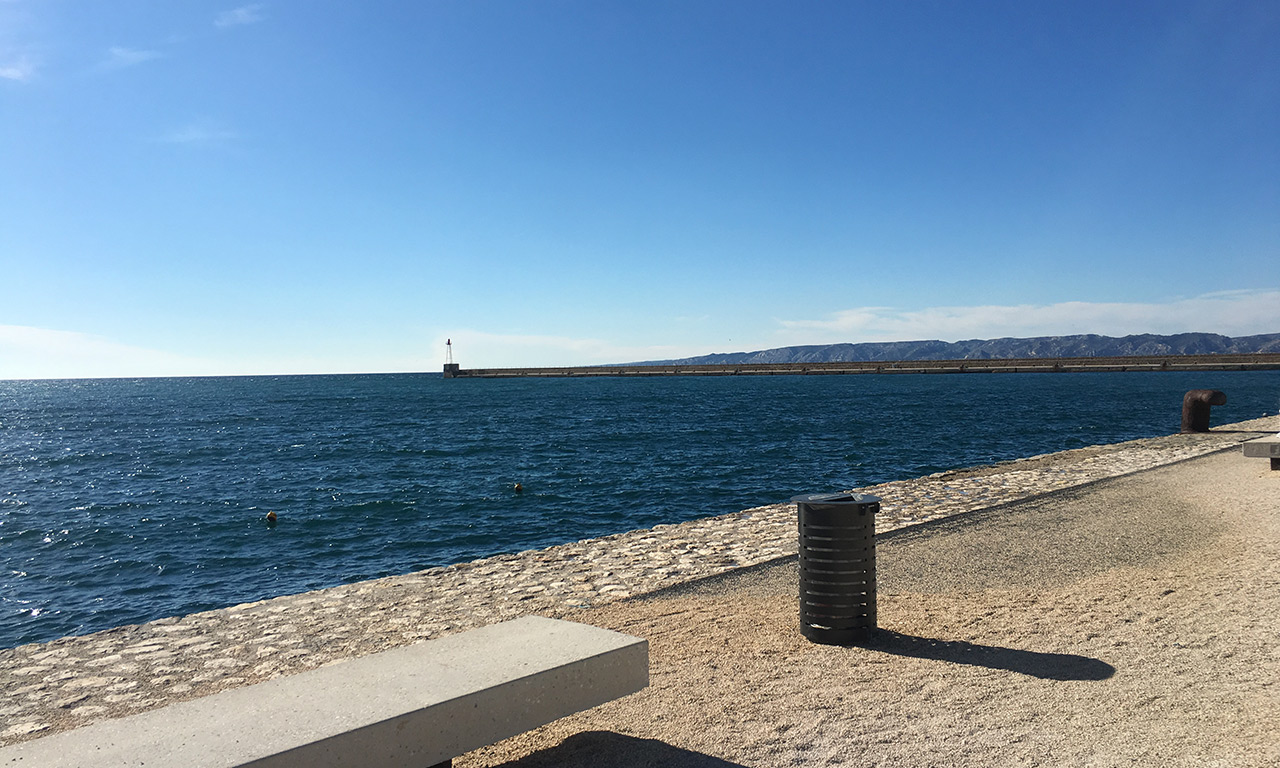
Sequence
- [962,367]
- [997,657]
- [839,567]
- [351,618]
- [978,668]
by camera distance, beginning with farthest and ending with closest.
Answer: [962,367] → [351,618] → [839,567] → [997,657] → [978,668]

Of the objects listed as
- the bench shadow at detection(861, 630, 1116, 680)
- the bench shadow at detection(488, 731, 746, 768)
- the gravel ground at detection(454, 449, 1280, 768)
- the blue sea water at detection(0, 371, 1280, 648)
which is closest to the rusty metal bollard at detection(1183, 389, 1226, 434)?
the blue sea water at detection(0, 371, 1280, 648)

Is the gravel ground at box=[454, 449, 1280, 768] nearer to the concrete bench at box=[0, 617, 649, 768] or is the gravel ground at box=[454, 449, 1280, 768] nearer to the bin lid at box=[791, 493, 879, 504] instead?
the concrete bench at box=[0, 617, 649, 768]

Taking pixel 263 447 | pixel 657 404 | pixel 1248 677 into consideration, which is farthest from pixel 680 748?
pixel 657 404

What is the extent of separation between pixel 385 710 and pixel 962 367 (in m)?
145

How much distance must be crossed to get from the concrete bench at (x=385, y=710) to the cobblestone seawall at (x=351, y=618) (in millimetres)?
2693

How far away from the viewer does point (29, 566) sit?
17.7m

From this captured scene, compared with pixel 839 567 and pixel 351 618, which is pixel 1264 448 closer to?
pixel 839 567

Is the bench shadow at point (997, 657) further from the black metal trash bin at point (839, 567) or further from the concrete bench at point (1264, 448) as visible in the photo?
the concrete bench at point (1264, 448)

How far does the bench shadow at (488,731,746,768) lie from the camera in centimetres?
438

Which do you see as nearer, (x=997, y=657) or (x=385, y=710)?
(x=385, y=710)

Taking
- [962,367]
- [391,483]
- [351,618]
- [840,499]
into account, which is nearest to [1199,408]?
[840,499]

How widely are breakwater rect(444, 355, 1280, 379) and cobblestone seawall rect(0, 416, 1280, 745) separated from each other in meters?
110

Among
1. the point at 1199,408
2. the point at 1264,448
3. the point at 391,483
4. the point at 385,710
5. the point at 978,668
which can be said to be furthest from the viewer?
the point at 391,483

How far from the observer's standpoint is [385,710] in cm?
378
